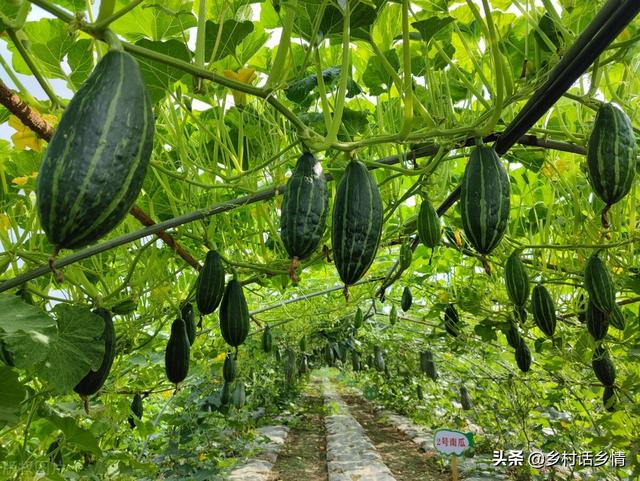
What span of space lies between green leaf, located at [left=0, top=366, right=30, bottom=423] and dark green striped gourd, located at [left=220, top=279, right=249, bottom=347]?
2.28ft

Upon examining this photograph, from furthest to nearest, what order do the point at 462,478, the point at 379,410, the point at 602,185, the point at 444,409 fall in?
the point at 379,410, the point at 444,409, the point at 462,478, the point at 602,185

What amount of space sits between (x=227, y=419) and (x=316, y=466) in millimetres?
1695

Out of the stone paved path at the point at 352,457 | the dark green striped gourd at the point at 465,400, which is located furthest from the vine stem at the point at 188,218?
the dark green striped gourd at the point at 465,400

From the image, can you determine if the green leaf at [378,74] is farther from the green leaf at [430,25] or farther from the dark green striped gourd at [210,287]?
the dark green striped gourd at [210,287]

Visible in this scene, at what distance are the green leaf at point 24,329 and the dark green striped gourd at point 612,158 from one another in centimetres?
163

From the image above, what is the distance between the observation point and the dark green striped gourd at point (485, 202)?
4.09 ft

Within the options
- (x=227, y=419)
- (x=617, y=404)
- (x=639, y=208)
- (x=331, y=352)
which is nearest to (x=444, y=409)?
(x=331, y=352)

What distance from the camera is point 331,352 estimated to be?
39.6ft

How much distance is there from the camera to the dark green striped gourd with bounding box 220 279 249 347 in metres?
1.96

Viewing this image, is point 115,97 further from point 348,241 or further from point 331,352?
point 331,352

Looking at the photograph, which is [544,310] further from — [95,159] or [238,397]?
[238,397]

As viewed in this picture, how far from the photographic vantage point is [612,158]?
1.30 meters

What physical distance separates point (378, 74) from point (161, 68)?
42.7 inches

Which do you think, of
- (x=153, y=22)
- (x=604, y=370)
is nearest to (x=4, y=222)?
(x=153, y=22)
